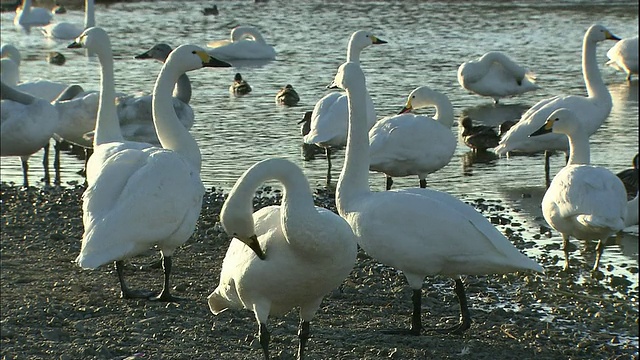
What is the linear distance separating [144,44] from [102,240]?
1920cm

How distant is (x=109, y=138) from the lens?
870 centimetres

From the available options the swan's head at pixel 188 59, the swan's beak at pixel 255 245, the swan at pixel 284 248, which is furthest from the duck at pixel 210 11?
the swan's beak at pixel 255 245

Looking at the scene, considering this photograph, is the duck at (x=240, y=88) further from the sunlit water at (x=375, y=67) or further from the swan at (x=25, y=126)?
the swan at (x=25, y=126)

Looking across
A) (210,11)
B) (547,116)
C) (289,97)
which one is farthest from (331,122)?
(210,11)

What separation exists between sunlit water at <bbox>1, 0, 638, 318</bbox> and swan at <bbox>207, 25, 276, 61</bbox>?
50cm

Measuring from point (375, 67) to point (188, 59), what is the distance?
12.0 m

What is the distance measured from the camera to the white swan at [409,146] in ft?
32.3

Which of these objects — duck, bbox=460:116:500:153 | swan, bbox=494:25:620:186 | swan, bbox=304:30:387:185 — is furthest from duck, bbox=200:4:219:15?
swan, bbox=494:25:620:186

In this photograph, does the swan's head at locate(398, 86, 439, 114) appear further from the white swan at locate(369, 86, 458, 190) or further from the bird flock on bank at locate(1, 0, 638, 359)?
the white swan at locate(369, 86, 458, 190)

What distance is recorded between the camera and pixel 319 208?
5.79m

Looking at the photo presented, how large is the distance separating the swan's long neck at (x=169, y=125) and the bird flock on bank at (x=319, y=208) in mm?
11

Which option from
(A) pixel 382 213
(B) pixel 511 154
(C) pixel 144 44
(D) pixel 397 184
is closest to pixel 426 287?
(A) pixel 382 213

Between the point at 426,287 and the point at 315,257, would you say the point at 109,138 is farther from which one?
the point at 315,257

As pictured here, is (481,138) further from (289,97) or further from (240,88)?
(240,88)
